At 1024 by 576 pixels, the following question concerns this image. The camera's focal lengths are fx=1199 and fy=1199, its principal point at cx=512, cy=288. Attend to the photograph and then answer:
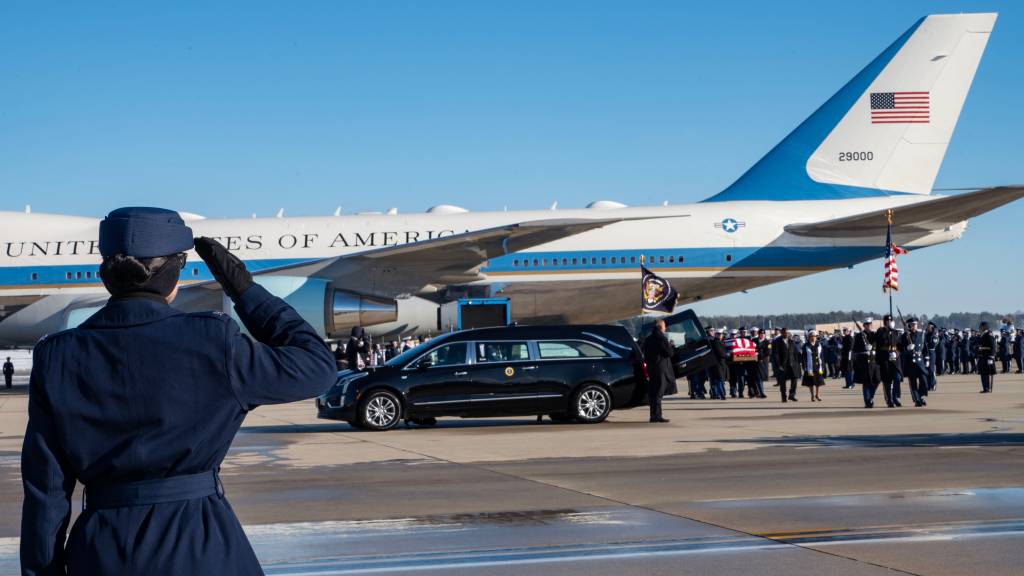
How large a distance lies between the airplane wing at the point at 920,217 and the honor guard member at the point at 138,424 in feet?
84.8

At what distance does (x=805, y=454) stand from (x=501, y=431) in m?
5.50

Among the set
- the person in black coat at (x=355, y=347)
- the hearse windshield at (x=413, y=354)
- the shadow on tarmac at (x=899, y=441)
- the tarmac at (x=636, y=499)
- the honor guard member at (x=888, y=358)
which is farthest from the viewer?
the person in black coat at (x=355, y=347)

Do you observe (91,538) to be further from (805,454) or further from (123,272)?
(805,454)

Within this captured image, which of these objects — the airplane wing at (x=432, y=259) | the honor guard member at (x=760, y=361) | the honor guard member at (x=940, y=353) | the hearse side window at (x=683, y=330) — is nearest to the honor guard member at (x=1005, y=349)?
the honor guard member at (x=940, y=353)

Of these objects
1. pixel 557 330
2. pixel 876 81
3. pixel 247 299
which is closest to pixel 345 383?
pixel 557 330

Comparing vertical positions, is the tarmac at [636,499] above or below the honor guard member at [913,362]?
below

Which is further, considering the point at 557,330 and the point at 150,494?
the point at 557,330

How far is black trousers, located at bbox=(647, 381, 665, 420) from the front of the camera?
18.1 metres

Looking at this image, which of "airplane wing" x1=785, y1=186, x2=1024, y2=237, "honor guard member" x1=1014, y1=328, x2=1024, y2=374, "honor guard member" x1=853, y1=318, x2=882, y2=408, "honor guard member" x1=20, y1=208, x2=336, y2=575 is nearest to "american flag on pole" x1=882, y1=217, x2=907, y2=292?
"airplane wing" x1=785, y1=186, x2=1024, y2=237

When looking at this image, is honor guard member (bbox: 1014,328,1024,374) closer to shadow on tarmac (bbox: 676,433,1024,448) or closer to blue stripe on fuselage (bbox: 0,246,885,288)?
blue stripe on fuselage (bbox: 0,246,885,288)

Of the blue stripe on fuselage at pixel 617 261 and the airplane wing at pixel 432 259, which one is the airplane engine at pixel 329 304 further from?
the blue stripe on fuselage at pixel 617 261

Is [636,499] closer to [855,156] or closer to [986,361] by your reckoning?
Result: [986,361]

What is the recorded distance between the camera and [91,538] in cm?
295

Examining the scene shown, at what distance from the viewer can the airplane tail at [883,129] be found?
105 feet
